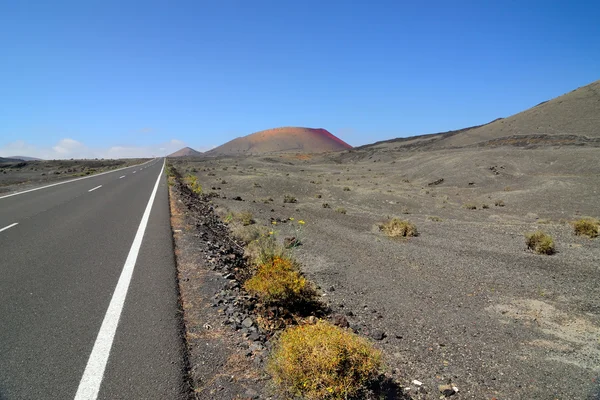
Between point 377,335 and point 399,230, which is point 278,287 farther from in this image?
point 399,230

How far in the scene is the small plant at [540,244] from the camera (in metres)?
9.80

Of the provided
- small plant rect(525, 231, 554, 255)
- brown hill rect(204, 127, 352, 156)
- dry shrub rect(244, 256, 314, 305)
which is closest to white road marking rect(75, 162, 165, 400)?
dry shrub rect(244, 256, 314, 305)

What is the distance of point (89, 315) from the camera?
468 cm

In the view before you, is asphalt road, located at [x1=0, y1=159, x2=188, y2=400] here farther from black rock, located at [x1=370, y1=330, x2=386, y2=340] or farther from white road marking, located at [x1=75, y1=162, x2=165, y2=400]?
black rock, located at [x1=370, y1=330, x2=386, y2=340]

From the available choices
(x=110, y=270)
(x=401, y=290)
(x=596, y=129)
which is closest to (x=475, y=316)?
(x=401, y=290)

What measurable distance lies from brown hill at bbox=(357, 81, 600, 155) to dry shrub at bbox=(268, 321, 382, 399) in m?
48.4

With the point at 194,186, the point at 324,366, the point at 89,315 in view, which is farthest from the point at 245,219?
the point at 194,186

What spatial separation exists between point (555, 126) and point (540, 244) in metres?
52.2

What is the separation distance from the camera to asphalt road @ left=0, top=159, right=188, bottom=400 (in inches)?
133

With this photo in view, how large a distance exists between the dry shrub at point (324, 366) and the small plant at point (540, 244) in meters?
8.26

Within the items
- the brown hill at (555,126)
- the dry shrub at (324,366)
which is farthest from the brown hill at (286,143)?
the dry shrub at (324,366)

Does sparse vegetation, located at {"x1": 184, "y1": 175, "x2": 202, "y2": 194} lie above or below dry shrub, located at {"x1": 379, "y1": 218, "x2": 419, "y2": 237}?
above

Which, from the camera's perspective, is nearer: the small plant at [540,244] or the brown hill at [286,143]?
the small plant at [540,244]

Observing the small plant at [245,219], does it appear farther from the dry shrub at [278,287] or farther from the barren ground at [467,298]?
the dry shrub at [278,287]
